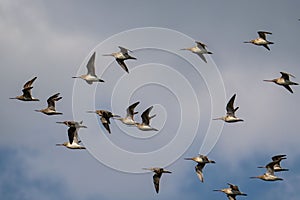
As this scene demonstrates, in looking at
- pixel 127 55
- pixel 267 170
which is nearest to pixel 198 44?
pixel 127 55

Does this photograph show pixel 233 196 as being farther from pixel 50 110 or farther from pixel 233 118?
pixel 50 110

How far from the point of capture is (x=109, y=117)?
74.0 metres

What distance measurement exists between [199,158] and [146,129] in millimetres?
5017

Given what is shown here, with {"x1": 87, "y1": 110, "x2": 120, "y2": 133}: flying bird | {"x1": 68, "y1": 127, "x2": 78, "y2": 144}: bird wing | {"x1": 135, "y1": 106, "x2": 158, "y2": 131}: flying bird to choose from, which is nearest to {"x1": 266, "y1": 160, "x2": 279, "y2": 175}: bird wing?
{"x1": 135, "y1": 106, "x2": 158, "y2": 131}: flying bird

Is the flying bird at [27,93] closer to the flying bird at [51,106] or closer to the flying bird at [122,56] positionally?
the flying bird at [51,106]

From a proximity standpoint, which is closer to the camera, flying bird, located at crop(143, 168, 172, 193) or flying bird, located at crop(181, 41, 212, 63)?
flying bird, located at crop(143, 168, 172, 193)

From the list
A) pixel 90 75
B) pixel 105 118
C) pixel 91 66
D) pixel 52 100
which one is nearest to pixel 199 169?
pixel 105 118

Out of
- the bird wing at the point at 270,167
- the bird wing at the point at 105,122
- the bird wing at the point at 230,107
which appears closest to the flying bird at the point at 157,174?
the bird wing at the point at 105,122

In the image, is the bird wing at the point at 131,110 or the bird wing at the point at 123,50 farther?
the bird wing at the point at 131,110

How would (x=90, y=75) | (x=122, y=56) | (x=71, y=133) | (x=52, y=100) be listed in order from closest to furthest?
1. (x=71, y=133)
2. (x=90, y=75)
3. (x=122, y=56)
4. (x=52, y=100)

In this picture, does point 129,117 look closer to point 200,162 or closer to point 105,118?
point 105,118

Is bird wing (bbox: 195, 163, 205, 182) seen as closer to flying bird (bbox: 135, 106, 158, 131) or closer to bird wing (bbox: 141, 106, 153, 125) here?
flying bird (bbox: 135, 106, 158, 131)

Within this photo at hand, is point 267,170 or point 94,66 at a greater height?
point 94,66

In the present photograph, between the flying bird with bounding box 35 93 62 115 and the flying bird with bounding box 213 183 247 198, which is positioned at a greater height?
the flying bird with bounding box 35 93 62 115
